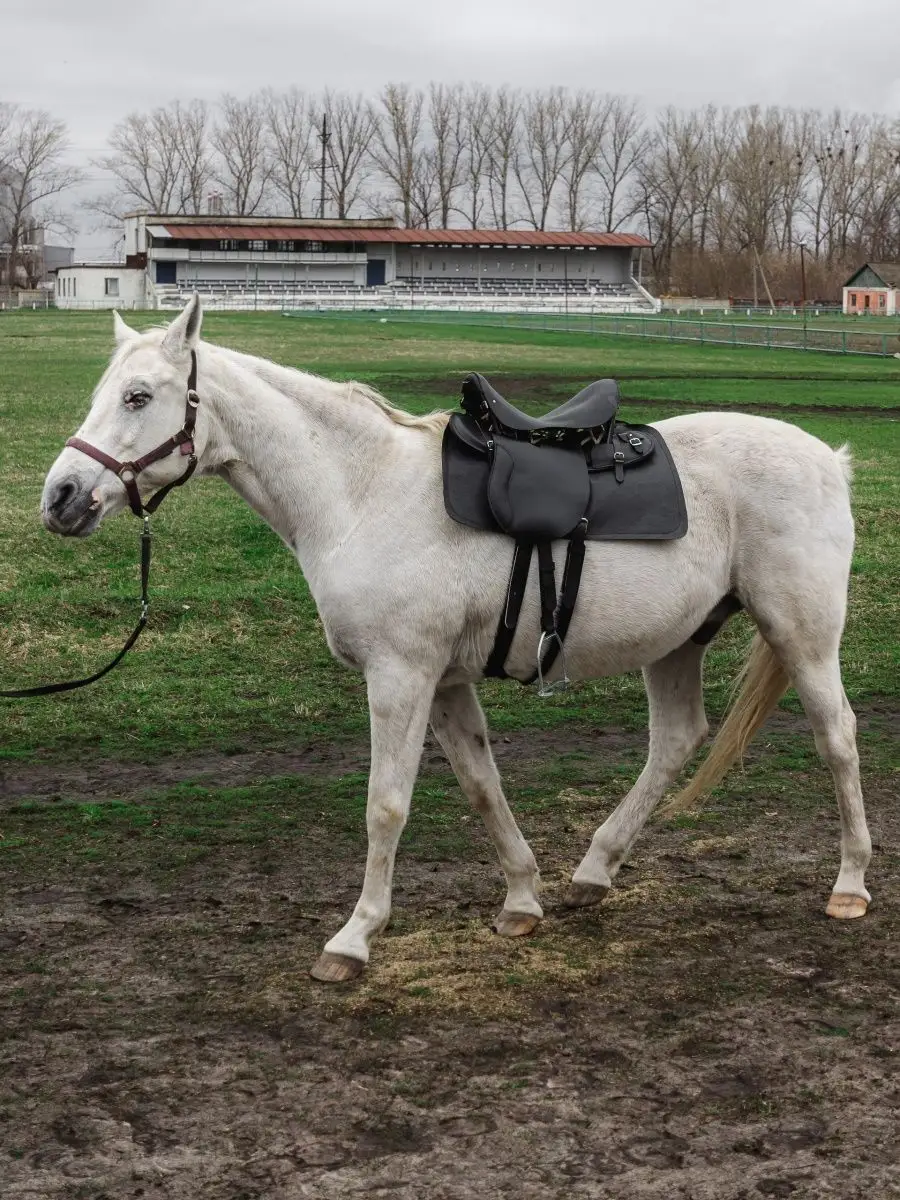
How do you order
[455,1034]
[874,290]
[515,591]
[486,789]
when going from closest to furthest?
[455,1034]
[515,591]
[486,789]
[874,290]

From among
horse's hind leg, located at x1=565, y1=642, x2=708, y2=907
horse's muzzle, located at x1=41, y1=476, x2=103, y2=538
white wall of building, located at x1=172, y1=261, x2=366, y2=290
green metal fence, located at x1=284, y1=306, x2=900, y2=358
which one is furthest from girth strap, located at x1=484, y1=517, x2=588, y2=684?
white wall of building, located at x1=172, y1=261, x2=366, y2=290

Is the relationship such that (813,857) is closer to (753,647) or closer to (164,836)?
(753,647)

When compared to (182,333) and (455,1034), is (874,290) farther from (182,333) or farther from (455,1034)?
(455,1034)

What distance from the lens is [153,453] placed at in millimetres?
4902

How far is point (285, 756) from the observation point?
8156 millimetres

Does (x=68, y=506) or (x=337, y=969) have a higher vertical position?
(x=68, y=506)

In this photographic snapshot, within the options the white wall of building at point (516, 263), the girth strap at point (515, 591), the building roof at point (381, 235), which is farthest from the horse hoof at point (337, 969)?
the white wall of building at point (516, 263)

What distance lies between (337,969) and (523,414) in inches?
86.9

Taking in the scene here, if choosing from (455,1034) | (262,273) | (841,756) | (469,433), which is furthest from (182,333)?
(262,273)

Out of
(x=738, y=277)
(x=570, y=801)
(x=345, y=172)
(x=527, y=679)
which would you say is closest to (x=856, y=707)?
(x=570, y=801)

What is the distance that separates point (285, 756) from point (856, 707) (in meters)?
3.76

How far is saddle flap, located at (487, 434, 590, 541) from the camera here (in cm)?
514

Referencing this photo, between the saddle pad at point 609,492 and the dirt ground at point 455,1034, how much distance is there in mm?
1618

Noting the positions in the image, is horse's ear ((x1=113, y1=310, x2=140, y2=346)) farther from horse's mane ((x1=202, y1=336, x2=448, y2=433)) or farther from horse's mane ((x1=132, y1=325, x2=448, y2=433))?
horse's mane ((x1=202, y1=336, x2=448, y2=433))
